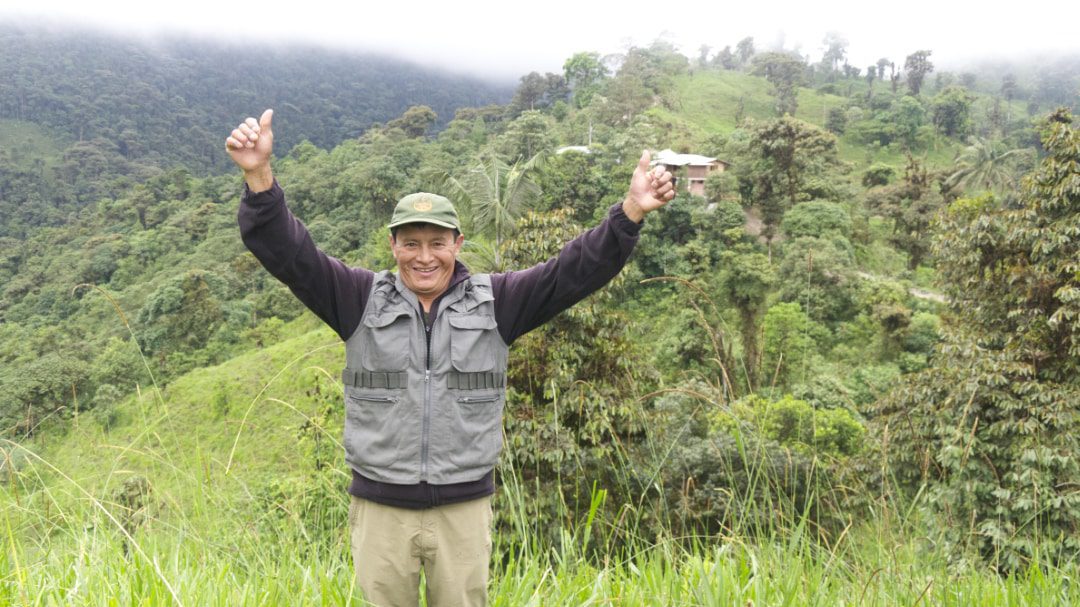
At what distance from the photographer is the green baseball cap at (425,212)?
1.47m

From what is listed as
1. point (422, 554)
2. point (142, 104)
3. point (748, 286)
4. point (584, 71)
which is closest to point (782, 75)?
point (584, 71)

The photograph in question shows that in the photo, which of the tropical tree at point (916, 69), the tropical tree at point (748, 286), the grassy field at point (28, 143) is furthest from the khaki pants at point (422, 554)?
the grassy field at point (28, 143)

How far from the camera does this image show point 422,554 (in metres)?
1.48

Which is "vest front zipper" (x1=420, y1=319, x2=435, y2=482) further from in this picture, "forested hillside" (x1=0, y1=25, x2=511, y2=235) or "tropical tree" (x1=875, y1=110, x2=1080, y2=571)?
"forested hillside" (x1=0, y1=25, x2=511, y2=235)

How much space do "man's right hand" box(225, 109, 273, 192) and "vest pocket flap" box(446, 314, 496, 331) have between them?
470 millimetres

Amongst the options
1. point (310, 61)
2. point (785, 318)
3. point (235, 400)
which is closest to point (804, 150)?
point (785, 318)

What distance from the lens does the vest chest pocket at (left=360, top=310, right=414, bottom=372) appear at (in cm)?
145

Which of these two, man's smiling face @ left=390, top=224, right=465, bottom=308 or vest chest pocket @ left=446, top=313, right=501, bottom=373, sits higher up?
man's smiling face @ left=390, top=224, right=465, bottom=308

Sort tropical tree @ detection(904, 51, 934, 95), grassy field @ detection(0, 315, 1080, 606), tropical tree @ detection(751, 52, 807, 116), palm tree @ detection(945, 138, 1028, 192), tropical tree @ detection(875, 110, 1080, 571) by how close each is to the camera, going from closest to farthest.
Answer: grassy field @ detection(0, 315, 1080, 606) → tropical tree @ detection(875, 110, 1080, 571) → palm tree @ detection(945, 138, 1028, 192) → tropical tree @ detection(751, 52, 807, 116) → tropical tree @ detection(904, 51, 934, 95)

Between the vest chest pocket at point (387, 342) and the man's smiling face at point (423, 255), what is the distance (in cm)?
8

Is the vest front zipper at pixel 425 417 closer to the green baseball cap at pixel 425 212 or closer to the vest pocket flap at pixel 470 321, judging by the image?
the vest pocket flap at pixel 470 321

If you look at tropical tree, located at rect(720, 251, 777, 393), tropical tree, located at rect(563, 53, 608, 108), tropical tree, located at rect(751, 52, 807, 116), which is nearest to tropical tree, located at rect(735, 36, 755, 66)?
tropical tree, located at rect(751, 52, 807, 116)

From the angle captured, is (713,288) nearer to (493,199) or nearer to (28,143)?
(493,199)

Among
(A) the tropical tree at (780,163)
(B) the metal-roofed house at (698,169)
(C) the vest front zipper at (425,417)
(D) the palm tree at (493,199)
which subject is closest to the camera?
(C) the vest front zipper at (425,417)
